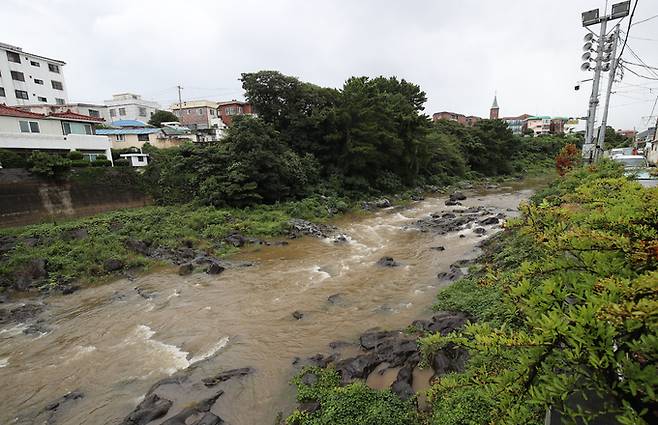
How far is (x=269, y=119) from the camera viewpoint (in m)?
28.5

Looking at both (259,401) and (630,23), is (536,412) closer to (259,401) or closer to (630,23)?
(259,401)

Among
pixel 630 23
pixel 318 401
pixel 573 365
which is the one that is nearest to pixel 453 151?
pixel 630 23

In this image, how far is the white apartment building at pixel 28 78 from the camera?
33.4 metres

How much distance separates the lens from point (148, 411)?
21.8 ft

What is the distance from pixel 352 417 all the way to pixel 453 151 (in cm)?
4115

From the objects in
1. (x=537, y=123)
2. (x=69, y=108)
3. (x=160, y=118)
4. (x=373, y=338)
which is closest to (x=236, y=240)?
(x=373, y=338)

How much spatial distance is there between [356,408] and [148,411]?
13.6 feet

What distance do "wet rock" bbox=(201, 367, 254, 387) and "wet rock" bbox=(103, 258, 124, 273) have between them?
9.91 m

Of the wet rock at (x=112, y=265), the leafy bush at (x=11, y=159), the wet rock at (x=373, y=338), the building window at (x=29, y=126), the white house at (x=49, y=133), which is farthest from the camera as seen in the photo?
the building window at (x=29, y=126)

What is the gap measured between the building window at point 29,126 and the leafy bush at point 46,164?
3574 mm

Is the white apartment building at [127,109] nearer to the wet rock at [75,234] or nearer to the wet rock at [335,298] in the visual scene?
the wet rock at [75,234]

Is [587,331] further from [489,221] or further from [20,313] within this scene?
[489,221]

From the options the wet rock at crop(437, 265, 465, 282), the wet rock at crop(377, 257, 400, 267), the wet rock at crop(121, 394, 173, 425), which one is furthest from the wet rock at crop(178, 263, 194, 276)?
the wet rock at crop(437, 265, 465, 282)

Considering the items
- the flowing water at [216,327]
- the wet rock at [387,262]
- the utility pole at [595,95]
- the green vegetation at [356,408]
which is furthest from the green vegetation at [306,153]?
the green vegetation at [356,408]
